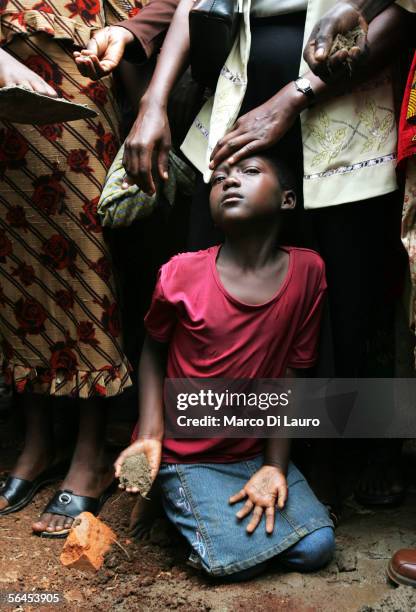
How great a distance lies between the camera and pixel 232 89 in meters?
2.18

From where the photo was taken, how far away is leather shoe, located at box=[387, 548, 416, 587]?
1.90m

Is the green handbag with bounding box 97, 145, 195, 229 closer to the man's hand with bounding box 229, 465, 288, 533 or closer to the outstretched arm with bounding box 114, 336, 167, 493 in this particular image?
the outstretched arm with bounding box 114, 336, 167, 493

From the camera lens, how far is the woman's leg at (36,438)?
2.52 m

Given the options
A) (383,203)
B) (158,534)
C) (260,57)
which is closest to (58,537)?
(158,534)

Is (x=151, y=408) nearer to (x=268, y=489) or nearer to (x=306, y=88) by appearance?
(x=268, y=489)

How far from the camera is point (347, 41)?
76.9 inches

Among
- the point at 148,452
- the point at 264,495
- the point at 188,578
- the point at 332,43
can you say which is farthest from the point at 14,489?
the point at 332,43

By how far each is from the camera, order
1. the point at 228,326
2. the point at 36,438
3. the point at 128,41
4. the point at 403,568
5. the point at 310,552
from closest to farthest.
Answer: the point at 403,568 → the point at 310,552 → the point at 228,326 → the point at 128,41 → the point at 36,438

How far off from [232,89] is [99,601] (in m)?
1.38

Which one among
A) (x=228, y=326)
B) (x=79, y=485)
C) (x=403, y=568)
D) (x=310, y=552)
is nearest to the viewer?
(x=403, y=568)

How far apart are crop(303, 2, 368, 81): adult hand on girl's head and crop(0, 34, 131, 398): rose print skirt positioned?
0.71m

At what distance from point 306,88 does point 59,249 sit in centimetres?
86

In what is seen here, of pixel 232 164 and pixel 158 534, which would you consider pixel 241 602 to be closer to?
pixel 158 534

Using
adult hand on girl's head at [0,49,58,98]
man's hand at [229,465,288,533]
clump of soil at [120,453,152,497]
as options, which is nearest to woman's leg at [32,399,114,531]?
clump of soil at [120,453,152,497]
